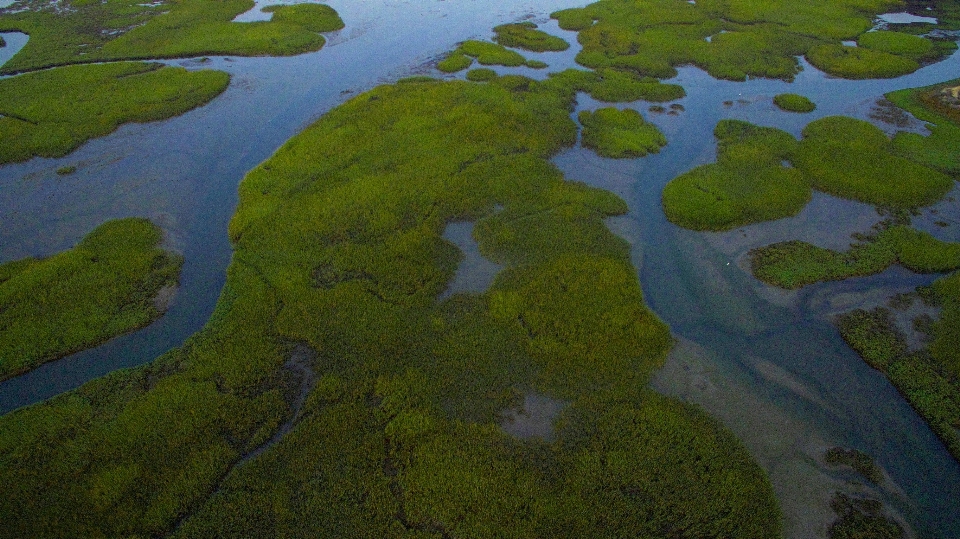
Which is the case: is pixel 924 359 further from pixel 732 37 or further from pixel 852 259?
pixel 732 37

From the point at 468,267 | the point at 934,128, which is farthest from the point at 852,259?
the point at 934,128

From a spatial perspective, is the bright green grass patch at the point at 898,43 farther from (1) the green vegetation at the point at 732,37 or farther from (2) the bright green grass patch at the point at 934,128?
(2) the bright green grass patch at the point at 934,128

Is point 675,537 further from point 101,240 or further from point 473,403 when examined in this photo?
point 101,240

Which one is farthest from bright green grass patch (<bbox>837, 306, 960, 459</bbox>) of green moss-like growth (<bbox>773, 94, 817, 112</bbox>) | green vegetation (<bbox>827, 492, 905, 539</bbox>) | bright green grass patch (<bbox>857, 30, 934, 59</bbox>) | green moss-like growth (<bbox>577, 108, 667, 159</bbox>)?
bright green grass patch (<bbox>857, 30, 934, 59</bbox>)

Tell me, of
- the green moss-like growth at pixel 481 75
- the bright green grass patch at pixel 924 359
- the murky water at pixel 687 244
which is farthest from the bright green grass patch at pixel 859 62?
the bright green grass patch at pixel 924 359

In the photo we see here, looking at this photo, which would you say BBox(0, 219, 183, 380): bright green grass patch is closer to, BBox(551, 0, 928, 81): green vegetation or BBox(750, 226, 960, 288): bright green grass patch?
BBox(750, 226, 960, 288): bright green grass patch

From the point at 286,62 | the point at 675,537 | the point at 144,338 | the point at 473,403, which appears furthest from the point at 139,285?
the point at 286,62

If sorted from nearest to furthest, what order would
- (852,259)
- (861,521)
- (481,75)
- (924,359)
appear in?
(861,521), (924,359), (852,259), (481,75)
